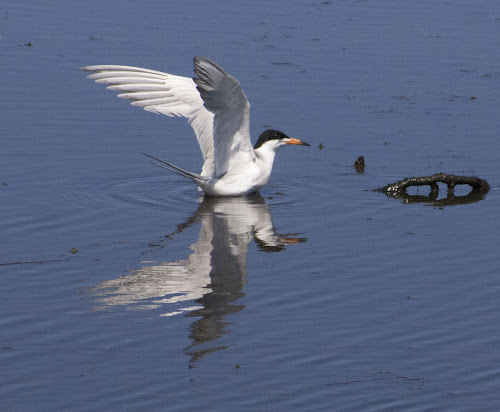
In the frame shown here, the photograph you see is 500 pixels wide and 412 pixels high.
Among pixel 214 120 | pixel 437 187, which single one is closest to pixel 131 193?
pixel 214 120

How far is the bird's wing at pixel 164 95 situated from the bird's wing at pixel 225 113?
0.32 meters

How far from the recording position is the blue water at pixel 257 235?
6.22m

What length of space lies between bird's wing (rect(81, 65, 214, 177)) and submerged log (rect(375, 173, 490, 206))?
77.7 inches

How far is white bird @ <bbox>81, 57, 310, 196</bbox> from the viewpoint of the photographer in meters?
10.0

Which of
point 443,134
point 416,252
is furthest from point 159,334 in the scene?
point 443,134

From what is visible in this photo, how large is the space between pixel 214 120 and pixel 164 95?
51.9 inches

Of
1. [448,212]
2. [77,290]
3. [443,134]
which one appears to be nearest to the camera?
[77,290]

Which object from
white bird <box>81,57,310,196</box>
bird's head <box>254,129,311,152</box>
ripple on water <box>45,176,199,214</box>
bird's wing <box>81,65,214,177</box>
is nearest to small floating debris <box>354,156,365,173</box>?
white bird <box>81,57,310,196</box>

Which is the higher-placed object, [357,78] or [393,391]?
[357,78]

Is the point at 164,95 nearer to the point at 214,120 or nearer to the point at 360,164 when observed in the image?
the point at 214,120

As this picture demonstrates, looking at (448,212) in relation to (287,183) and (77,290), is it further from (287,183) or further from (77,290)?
(77,290)

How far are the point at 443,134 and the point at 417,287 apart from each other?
17.0 ft

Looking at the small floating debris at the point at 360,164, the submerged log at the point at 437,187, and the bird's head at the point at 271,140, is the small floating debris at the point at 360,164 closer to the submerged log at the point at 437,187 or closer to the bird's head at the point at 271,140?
Answer: the submerged log at the point at 437,187

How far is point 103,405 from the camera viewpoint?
575 centimetres
